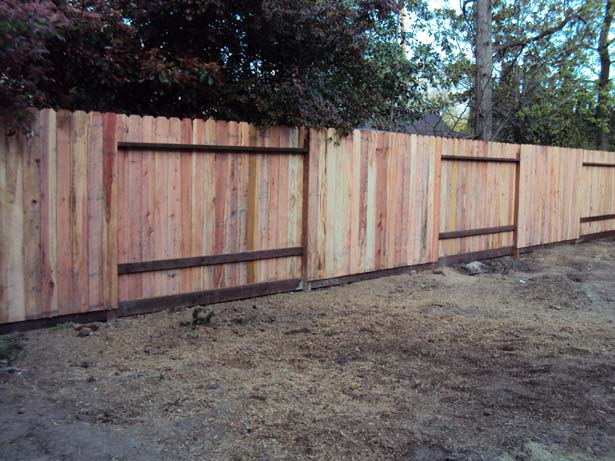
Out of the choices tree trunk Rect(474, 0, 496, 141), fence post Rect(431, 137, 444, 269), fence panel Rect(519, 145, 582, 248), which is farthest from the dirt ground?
tree trunk Rect(474, 0, 496, 141)

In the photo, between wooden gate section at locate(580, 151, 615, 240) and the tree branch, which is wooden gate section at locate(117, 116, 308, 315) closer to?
wooden gate section at locate(580, 151, 615, 240)

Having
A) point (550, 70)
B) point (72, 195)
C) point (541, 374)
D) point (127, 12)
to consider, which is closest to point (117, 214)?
point (72, 195)

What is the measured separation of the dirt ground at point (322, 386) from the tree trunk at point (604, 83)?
14.1 meters

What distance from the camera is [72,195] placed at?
17.7 ft

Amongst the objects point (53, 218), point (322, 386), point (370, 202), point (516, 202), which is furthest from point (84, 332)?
point (516, 202)

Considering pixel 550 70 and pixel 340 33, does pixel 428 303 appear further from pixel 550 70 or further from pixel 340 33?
pixel 550 70

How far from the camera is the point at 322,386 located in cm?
429

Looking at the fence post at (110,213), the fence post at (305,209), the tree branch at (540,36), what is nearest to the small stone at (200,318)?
the fence post at (110,213)

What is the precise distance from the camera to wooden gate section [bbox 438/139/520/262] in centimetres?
928

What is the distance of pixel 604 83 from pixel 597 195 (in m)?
7.96

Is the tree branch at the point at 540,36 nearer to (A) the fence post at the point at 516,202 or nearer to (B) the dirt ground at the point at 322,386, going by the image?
(A) the fence post at the point at 516,202

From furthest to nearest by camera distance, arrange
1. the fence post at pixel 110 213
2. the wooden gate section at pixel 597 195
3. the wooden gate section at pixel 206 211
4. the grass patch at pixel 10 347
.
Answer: the wooden gate section at pixel 597 195 → the wooden gate section at pixel 206 211 → the fence post at pixel 110 213 → the grass patch at pixel 10 347

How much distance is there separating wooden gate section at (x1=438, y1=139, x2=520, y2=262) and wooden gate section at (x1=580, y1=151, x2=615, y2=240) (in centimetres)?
303

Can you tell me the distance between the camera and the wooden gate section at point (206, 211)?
5.84m
